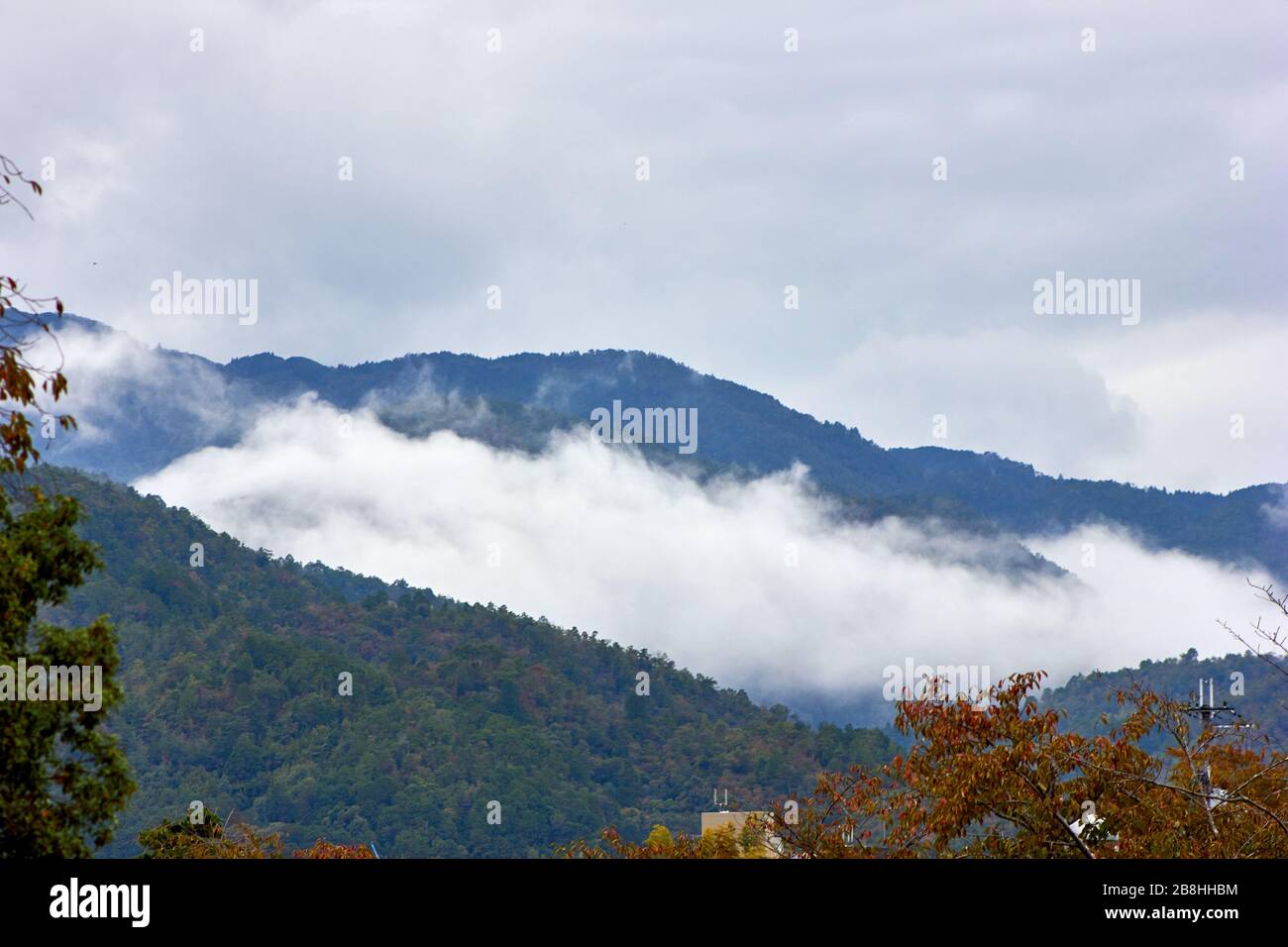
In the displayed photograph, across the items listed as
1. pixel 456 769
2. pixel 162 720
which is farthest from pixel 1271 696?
pixel 162 720

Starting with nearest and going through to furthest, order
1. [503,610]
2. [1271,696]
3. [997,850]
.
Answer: [997,850], [1271,696], [503,610]

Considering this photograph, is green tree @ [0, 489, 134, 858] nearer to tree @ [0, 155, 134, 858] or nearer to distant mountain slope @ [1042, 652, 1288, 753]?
tree @ [0, 155, 134, 858]

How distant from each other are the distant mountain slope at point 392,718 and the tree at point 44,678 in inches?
3372

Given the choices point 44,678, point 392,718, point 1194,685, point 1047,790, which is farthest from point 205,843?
point 392,718

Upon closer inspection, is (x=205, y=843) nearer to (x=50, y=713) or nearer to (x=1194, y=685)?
(x=50, y=713)

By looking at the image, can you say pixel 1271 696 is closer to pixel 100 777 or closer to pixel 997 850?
pixel 997 850

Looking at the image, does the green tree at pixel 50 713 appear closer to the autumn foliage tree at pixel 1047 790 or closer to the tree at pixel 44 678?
the tree at pixel 44 678

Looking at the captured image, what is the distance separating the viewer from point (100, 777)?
36.2 ft

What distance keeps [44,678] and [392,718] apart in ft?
369

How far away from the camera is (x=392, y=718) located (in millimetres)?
121062

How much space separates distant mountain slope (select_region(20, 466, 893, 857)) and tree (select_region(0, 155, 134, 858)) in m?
85.6

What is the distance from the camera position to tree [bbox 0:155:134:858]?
10477 mm

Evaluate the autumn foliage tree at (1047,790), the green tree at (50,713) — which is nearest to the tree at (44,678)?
the green tree at (50,713)
